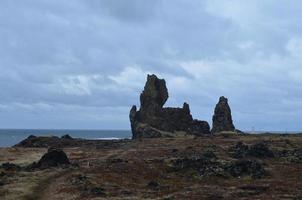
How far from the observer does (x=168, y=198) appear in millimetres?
46688

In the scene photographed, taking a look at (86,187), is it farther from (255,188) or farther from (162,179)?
(255,188)

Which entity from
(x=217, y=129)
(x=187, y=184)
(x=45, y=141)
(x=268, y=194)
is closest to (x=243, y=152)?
(x=187, y=184)

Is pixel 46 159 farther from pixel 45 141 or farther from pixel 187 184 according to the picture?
pixel 45 141

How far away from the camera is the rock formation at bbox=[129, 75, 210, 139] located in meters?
161

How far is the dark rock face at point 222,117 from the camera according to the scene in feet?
545

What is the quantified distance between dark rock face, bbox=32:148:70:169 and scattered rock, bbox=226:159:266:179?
2338 cm

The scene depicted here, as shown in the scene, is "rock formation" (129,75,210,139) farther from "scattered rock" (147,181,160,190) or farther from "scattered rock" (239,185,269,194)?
"scattered rock" (239,185,269,194)

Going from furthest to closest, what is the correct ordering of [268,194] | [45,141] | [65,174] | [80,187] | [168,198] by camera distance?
[45,141] → [65,174] → [80,187] → [268,194] → [168,198]

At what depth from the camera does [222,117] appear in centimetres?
16750

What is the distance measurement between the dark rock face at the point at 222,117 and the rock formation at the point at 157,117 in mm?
3885

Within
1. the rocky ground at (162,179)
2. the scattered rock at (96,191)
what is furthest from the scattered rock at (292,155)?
the scattered rock at (96,191)

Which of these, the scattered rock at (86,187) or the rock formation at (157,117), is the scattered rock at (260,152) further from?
the rock formation at (157,117)

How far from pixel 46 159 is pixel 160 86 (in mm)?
99536

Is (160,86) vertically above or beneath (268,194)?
above
